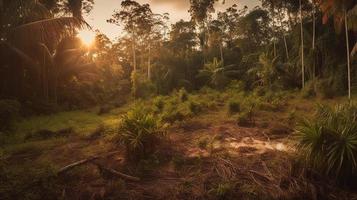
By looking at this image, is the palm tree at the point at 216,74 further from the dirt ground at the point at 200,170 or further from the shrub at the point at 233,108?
the dirt ground at the point at 200,170

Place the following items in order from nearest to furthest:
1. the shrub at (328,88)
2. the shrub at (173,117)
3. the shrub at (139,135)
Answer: the shrub at (139,135), the shrub at (173,117), the shrub at (328,88)

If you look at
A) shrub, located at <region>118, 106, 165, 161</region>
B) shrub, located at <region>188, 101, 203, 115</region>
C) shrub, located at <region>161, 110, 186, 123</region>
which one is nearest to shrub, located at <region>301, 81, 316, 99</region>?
shrub, located at <region>188, 101, 203, 115</region>

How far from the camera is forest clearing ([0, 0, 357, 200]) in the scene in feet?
18.2

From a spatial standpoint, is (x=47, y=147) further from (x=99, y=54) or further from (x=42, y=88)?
(x=99, y=54)

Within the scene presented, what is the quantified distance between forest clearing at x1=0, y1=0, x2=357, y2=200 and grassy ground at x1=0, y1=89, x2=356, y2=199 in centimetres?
3

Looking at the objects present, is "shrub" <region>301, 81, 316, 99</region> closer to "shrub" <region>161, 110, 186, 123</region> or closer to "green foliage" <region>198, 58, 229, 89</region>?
"green foliage" <region>198, 58, 229, 89</region>

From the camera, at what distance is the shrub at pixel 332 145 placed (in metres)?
5.34

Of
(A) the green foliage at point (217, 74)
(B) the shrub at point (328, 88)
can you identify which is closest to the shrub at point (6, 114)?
(B) the shrub at point (328, 88)

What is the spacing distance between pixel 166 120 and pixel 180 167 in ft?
16.6

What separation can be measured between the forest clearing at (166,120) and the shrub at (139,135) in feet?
0.09

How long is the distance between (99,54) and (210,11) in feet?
41.9

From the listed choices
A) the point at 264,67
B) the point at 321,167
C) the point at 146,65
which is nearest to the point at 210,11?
the point at 146,65

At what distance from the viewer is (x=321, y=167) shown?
555 cm

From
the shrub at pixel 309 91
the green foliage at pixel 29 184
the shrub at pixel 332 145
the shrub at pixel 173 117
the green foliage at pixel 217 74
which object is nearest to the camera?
the green foliage at pixel 29 184
